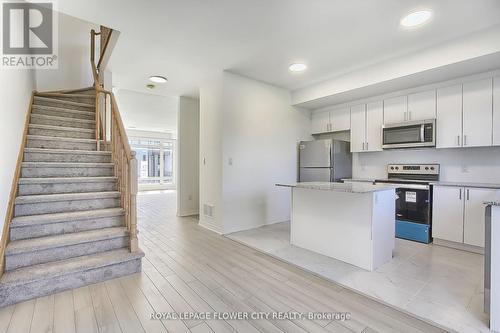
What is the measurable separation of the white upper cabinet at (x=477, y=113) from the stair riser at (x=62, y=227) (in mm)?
4579

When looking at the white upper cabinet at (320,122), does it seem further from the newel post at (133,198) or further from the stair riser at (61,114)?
the stair riser at (61,114)

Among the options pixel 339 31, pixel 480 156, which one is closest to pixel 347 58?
pixel 339 31

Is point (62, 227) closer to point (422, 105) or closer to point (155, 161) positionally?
point (422, 105)

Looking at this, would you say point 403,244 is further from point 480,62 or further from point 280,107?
point 280,107

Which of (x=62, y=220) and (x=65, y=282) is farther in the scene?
(x=62, y=220)

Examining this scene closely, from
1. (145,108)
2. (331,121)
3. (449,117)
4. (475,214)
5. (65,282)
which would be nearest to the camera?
(65,282)

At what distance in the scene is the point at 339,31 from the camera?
8.58 ft

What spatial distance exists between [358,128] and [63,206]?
4.55 metres

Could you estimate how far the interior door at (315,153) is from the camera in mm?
4336

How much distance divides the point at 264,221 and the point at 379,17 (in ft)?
10.8

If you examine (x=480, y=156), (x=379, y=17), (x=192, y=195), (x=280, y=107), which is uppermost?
(x=379, y=17)

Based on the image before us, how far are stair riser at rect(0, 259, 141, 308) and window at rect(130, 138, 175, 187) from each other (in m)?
9.30

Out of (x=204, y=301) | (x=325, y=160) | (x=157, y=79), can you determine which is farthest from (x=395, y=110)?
(x=157, y=79)

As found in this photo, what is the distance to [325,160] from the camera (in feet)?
14.3
